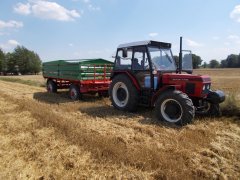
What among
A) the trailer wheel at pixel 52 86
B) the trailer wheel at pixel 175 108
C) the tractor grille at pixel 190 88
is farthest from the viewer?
the trailer wheel at pixel 52 86

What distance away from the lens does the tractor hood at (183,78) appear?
6348 millimetres

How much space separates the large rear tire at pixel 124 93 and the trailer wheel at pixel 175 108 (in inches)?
46.0

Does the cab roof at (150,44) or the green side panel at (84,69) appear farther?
the green side panel at (84,69)

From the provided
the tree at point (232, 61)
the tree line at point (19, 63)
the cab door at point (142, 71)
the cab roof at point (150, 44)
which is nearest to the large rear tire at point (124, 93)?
the cab door at point (142, 71)

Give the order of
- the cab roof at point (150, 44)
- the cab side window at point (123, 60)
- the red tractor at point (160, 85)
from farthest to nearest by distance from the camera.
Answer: the cab side window at point (123, 60)
the cab roof at point (150, 44)
the red tractor at point (160, 85)

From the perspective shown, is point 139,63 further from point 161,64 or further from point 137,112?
point 137,112

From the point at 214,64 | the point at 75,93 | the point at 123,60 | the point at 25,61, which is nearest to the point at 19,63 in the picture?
the point at 25,61

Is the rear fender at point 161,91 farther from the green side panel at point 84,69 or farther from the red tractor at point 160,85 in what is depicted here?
the green side panel at point 84,69

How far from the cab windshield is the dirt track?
1.52 metres

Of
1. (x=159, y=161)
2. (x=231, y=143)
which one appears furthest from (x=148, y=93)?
(x=159, y=161)

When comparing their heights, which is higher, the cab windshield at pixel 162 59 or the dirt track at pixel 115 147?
the cab windshield at pixel 162 59

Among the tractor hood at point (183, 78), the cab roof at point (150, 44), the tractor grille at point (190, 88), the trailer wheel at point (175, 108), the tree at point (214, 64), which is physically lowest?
the trailer wheel at point (175, 108)

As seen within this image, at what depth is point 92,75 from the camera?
10.4 metres

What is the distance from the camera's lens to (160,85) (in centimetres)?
713
